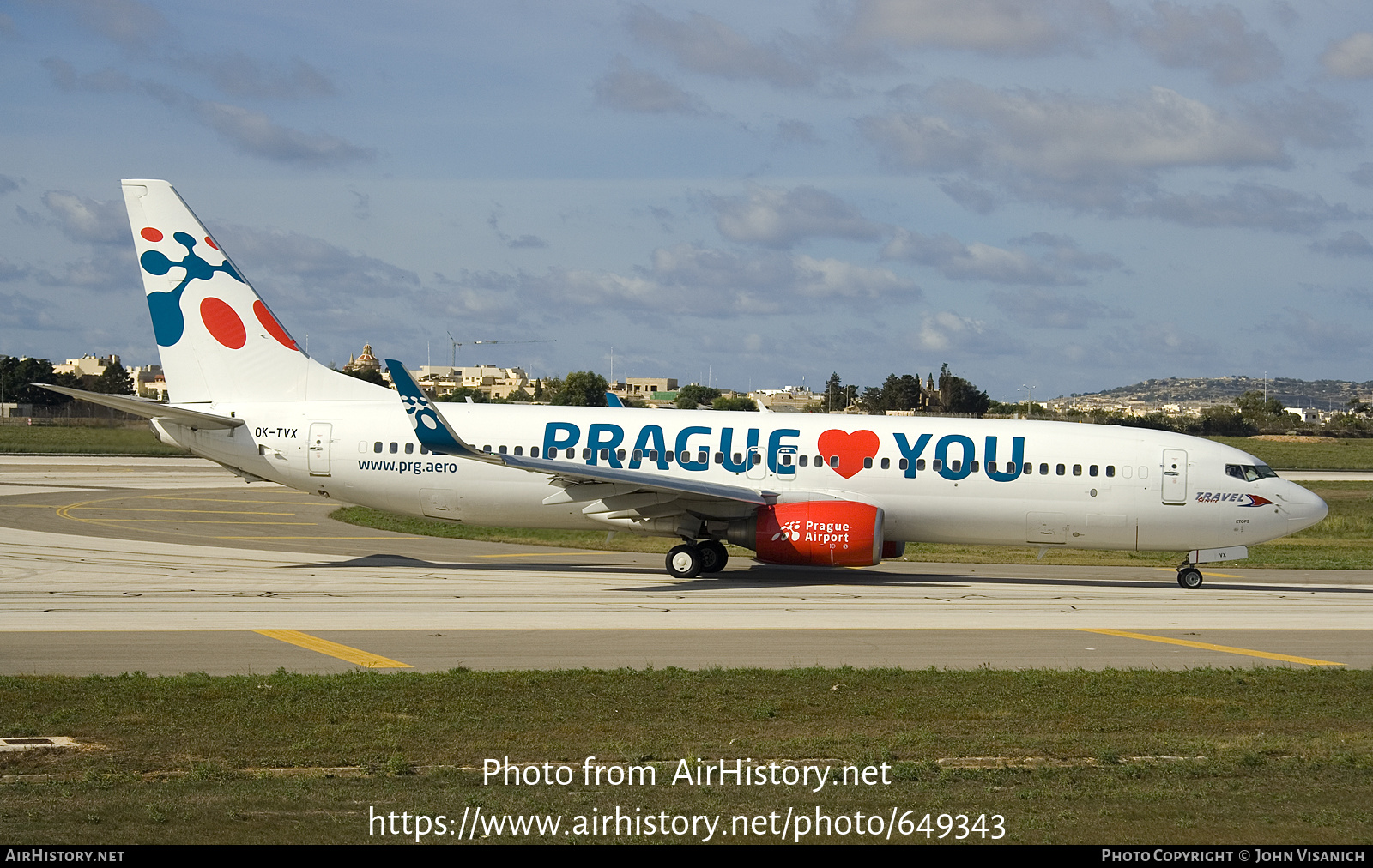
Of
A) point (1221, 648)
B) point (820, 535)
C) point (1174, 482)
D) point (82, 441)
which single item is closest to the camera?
point (1221, 648)

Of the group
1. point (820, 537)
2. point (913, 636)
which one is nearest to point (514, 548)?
point (820, 537)

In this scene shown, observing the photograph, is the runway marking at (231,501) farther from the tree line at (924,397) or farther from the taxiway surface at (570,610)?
the tree line at (924,397)

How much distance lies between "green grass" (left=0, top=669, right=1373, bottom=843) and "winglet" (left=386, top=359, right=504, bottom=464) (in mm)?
10093

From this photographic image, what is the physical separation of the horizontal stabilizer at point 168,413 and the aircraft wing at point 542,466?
5.78m

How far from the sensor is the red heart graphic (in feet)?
94.5

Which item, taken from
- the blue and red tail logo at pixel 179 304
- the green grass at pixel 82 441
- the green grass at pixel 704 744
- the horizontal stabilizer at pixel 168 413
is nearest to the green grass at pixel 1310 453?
the green grass at pixel 82 441

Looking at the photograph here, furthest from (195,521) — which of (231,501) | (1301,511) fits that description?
(1301,511)

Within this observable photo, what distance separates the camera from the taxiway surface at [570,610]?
18281mm

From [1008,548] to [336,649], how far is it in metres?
23.0

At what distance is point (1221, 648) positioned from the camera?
1988cm

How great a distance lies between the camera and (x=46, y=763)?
11.4 m

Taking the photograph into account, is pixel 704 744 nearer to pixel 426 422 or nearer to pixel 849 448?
pixel 426 422
